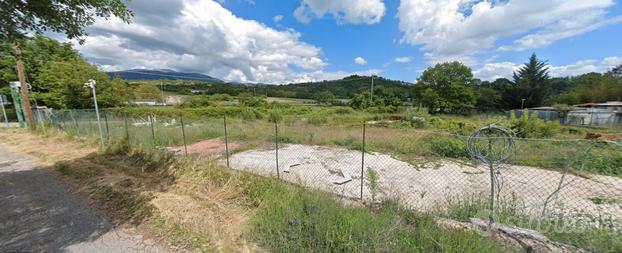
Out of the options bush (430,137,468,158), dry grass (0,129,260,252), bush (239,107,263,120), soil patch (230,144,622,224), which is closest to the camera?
dry grass (0,129,260,252)

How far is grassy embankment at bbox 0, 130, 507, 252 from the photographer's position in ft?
8.11

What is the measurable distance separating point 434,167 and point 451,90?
131 ft

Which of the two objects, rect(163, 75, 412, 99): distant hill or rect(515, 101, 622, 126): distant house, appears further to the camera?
rect(163, 75, 412, 99): distant hill

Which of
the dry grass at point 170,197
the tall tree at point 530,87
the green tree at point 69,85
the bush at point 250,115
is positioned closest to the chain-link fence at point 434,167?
the dry grass at point 170,197

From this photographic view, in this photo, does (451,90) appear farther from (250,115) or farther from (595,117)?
(250,115)

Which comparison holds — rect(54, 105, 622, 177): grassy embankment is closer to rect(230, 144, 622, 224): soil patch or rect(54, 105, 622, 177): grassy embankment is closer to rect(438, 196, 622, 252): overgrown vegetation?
rect(230, 144, 622, 224): soil patch

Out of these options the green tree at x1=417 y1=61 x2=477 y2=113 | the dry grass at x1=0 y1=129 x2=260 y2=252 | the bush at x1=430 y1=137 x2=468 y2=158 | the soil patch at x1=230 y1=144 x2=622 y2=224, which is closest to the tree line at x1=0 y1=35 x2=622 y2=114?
the green tree at x1=417 y1=61 x2=477 y2=113

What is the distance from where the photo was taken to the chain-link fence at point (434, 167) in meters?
3.44

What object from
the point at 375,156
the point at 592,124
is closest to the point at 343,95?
the point at 592,124

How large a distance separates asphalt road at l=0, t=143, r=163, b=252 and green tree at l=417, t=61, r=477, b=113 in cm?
4508

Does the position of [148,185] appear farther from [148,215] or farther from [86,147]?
[86,147]

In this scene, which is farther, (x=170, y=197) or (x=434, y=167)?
(x=434, y=167)

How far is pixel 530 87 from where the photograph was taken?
39.1m

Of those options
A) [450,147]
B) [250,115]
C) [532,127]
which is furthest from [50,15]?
[250,115]
